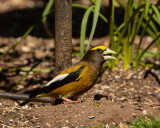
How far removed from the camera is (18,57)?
6387 mm

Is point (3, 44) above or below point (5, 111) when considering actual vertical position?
above

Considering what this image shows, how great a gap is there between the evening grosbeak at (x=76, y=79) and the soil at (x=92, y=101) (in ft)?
0.53

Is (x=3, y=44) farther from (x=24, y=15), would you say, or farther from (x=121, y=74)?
(x=121, y=74)

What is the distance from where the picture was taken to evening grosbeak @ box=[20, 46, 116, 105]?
12.3 ft

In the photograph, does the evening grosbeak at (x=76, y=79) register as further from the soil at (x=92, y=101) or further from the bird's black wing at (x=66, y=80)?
the soil at (x=92, y=101)

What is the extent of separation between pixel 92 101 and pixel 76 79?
40cm

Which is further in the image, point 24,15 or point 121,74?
point 24,15

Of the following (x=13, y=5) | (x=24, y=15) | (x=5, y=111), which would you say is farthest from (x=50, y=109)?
(x=13, y=5)

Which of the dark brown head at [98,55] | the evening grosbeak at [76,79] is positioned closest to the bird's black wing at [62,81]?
the evening grosbeak at [76,79]

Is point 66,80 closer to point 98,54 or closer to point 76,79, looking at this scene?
point 76,79

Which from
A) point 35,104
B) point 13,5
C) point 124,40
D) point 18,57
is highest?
point 13,5

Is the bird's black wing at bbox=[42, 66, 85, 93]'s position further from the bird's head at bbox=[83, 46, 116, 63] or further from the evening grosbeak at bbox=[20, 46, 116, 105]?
the bird's head at bbox=[83, 46, 116, 63]

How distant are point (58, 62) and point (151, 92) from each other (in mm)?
1450

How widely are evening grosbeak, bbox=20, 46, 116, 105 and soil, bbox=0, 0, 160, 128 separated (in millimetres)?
162
